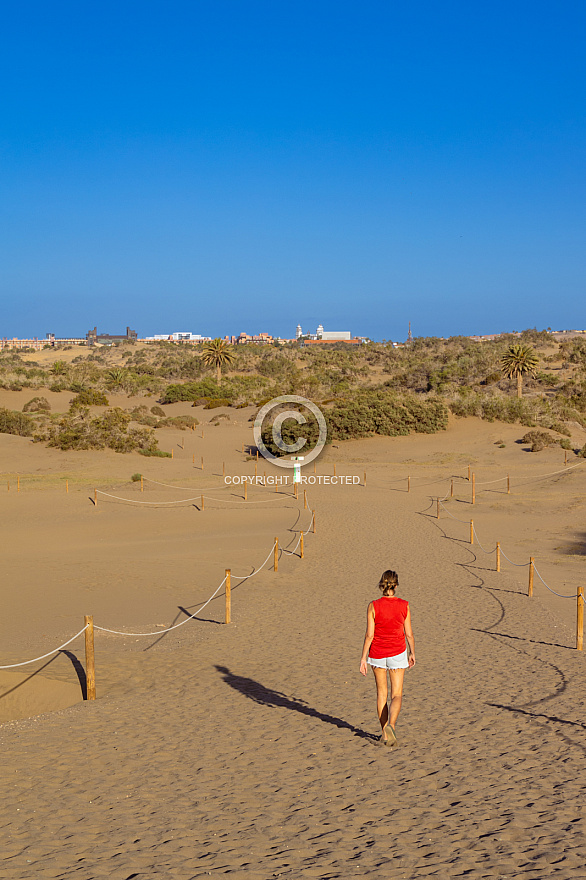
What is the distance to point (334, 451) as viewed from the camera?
1564 inches

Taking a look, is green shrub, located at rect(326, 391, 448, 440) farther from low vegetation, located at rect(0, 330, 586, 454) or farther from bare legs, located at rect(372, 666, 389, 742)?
bare legs, located at rect(372, 666, 389, 742)

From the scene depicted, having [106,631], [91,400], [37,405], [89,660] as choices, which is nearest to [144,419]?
[91,400]

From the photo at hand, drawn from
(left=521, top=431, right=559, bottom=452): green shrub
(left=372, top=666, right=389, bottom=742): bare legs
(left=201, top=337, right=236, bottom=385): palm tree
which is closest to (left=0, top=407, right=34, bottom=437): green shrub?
(left=201, top=337, right=236, bottom=385): palm tree

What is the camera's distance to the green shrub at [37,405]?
48156mm

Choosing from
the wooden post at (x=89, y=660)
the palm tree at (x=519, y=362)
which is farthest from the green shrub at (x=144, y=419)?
the wooden post at (x=89, y=660)

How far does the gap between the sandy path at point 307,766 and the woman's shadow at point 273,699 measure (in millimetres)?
36

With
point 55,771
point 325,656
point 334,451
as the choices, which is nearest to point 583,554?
point 325,656

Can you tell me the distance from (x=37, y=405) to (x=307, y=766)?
46145mm

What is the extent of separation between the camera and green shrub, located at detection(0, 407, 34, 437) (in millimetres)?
39656

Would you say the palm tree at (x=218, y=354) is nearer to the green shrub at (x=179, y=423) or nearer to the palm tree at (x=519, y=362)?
the green shrub at (x=179, y=423)

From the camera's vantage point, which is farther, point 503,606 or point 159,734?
point 503,606

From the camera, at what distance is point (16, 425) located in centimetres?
3984

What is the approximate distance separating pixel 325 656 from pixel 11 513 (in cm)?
1654

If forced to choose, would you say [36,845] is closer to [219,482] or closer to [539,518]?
[539,518]
